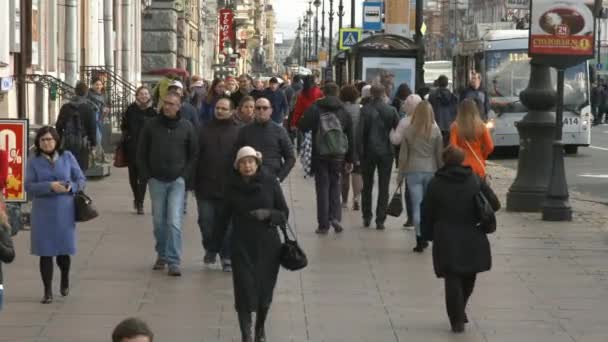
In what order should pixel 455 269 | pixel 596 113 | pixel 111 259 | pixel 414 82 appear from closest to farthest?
pixel 455 269
pixel 111 259
pixel 414 82
pixel 596 113

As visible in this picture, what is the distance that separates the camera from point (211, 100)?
68.5 ft

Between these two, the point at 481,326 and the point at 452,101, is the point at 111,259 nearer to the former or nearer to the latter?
the point at 481,326

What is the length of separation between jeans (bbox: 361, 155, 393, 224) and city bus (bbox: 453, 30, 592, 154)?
17580 mm

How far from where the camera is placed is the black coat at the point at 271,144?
13.8 metres

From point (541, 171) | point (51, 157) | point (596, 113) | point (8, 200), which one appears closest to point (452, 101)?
point (541, 171)

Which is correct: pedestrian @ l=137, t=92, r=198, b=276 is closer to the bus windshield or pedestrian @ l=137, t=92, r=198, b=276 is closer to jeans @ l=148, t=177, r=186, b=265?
jeans @ l=148, t=177, r=186, b=265

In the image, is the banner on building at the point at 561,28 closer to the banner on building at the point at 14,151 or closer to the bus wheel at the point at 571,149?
the banner on building at the point at 14,151

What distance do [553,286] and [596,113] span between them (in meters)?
49.2

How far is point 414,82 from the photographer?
35.2 metres

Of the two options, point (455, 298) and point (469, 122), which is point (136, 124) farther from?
point (455, 298)

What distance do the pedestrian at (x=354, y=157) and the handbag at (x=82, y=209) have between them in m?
5.73

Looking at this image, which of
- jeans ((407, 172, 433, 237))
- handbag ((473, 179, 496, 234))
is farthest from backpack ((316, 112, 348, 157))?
handbag ((473, 179, 496, 234))

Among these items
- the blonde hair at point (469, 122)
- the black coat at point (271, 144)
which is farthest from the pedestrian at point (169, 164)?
the blonde hair at point (469, 122)

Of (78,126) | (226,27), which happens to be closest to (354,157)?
(78,126)
